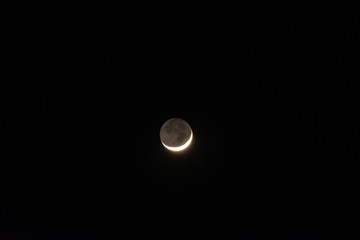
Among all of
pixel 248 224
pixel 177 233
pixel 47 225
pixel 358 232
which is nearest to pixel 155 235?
pixel 177 233

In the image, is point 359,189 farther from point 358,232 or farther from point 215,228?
point 215,228

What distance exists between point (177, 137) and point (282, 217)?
138 inches

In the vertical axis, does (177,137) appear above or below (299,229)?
above

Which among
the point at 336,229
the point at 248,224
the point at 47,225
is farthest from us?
the point at 47,225

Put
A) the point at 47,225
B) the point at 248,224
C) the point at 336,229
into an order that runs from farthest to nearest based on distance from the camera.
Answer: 1. the point at 47,225
2. the point at 248,224
3. the point at 336,229

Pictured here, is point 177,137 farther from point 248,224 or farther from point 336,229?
point 336,229

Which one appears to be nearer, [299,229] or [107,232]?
[299,229]

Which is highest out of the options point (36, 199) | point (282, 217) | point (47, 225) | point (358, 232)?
point (36, 199)

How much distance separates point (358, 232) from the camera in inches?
232

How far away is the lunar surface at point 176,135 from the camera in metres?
5.92

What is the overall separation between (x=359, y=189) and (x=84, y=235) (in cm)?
751

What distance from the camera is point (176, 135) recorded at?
6.02 m

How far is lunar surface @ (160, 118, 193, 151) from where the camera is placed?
19.4 ft

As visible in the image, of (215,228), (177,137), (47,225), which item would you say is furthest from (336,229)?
(47,225)
